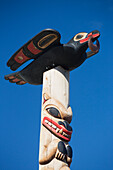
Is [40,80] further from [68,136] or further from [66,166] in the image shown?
[66,166]

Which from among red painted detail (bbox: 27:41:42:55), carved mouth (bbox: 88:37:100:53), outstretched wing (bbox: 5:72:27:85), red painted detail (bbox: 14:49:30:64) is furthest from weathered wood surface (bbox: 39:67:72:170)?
outstretched wing (bbox: 5:72:27:85)

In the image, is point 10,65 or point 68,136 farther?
point 10,65

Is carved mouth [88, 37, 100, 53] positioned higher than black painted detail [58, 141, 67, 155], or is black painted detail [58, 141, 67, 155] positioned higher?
carved mouth [88, 37, 100, 53]

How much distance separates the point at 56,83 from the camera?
5.37 m

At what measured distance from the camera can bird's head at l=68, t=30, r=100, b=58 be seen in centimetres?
555

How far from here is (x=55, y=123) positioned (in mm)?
4859

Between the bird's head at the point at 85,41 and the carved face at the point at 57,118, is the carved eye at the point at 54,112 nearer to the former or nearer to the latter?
the carved face at the point at 57,118

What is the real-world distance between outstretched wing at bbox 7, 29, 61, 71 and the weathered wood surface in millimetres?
553

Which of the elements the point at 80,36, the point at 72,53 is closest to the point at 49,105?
the point at 72,53

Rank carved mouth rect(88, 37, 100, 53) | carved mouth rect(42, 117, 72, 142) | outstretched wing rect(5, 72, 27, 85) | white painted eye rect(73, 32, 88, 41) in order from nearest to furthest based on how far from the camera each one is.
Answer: carved mouth rect(42, 117, 72, 142), carved mouth rect(88, 37, 100, 53), white painted eye rect(73, 32, 88, 41), outstretched wing rect(5, 72, 27, 85)

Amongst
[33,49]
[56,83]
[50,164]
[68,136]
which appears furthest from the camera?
[33,49]

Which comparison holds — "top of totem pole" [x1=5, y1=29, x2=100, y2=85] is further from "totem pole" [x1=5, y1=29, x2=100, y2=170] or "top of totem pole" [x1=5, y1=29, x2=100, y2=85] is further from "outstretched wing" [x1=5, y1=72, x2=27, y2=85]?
"outstretched wing" [x1=5, y1=72, x2=27, y2=85]

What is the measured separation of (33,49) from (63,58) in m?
0.68

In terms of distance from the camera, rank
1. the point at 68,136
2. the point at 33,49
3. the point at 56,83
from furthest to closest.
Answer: the point at 33,49 < the point at 56,83 < the point at 68,136
